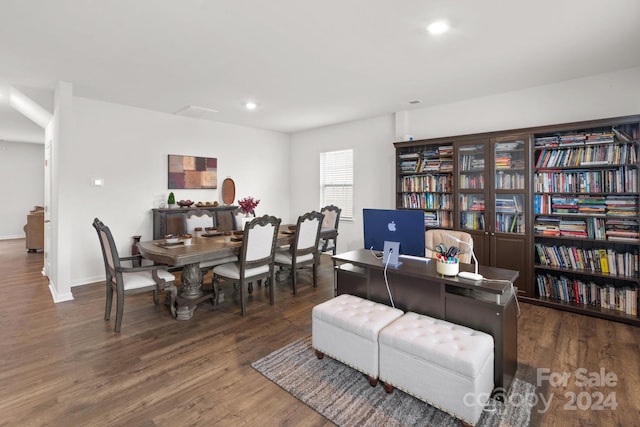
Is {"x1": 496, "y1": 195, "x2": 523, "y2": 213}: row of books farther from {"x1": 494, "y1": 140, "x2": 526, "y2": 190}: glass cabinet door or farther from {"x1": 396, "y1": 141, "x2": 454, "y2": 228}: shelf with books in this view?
{"x1": 396, "y1": 141, "x2": 454, "y2": 228}: shelf with books

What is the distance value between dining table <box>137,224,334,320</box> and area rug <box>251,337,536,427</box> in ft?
3.93

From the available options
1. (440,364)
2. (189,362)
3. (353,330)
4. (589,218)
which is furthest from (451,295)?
(589,218)

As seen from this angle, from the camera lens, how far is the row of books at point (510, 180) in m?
3.87

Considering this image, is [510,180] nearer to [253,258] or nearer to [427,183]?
[427,183]

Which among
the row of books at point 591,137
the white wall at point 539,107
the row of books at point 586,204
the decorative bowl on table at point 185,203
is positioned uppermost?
the white wall at point 539,107

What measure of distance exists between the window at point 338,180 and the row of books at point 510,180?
2.69 m

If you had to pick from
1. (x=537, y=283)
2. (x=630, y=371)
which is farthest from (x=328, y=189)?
(x=630, y=371)

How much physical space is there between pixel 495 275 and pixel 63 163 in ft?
15.2

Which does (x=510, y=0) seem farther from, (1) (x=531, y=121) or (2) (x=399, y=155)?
(2) (x=399, y=155)

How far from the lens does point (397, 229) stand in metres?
2.47

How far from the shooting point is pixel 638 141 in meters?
3.19

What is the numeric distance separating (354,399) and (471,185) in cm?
326

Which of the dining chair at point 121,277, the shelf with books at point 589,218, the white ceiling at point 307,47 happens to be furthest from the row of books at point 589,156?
the dining chair at point 121,277

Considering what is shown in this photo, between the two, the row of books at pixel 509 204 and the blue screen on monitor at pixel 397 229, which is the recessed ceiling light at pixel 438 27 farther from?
the row of books at pixel 509 204
